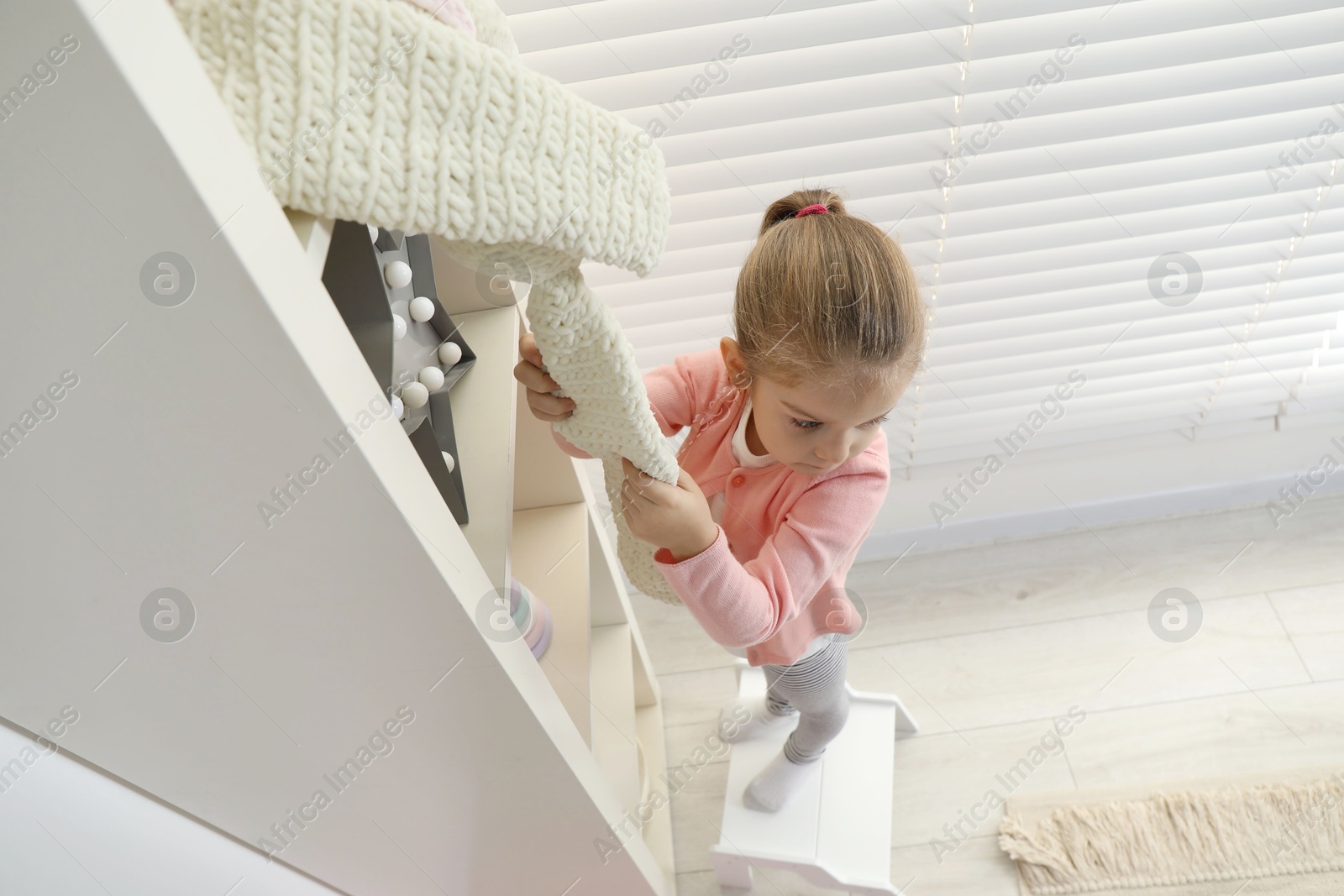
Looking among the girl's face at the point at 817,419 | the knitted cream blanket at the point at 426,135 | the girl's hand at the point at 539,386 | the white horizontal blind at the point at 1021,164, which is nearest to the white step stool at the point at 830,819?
the white horizontal blind at the point at 1021,164

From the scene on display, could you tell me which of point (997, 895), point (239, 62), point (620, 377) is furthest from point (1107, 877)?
point (239, 62)

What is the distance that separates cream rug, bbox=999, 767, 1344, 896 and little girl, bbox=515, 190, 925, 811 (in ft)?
2.01

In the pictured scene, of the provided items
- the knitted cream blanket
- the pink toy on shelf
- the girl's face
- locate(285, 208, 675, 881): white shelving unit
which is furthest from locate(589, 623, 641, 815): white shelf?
the knitted cream blanket

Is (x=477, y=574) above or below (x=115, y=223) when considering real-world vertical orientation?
below

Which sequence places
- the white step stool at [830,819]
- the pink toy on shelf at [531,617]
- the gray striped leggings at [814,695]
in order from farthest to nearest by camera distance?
the white step stool at [830,819], the gray striped leggings at [814,695], the pink toy on shelf at [531,617]

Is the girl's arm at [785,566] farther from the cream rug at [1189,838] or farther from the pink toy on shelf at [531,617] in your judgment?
the cream rug at [1189,838]

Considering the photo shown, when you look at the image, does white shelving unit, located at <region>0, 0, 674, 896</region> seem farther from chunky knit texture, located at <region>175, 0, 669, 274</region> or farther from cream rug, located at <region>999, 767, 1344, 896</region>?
cream rug, located at <region>999, 767, 1344, 896</region>

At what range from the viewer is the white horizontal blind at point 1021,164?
95 cm

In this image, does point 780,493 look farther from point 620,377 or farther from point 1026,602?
point 1026,602

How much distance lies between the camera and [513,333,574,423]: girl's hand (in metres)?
0.63

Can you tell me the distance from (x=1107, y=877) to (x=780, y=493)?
85 cm

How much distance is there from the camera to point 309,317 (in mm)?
348

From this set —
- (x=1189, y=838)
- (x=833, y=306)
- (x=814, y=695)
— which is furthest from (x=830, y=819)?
(x=833, y=306)

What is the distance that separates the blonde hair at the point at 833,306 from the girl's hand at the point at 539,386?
204mm
